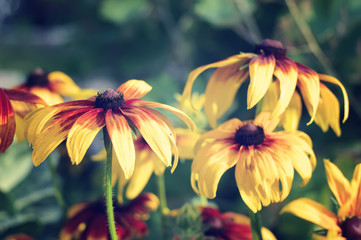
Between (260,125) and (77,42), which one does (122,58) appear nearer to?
(77,42)

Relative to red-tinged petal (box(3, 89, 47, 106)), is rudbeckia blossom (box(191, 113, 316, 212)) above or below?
below

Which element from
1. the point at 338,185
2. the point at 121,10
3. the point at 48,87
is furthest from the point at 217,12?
the point at 338,185

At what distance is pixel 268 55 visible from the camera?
0.38 metres

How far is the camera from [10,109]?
35 centimetres

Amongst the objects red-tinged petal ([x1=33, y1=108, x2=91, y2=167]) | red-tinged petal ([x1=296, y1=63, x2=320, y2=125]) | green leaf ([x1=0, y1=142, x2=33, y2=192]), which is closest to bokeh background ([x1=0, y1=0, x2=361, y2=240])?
green leaf ([x1=0, y1=142, x2=33, y2=192])

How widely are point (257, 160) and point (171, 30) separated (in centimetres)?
79

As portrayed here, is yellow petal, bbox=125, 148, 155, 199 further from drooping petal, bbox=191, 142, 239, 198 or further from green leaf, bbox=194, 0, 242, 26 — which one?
green leaf, bbox=194, 0, 242, 26

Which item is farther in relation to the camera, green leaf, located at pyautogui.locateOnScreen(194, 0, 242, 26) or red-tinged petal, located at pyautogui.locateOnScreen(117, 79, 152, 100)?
green leaf, located at pyautogui.locateOnScreen(194, 0, 242, 26)

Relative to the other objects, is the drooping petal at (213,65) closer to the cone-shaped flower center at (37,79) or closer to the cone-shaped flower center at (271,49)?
the cone-shaped flower center at (271,49)

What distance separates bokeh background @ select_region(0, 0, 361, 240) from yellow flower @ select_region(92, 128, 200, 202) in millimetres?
161

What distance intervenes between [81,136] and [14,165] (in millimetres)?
424

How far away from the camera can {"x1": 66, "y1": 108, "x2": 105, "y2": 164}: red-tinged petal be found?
0.30 metres

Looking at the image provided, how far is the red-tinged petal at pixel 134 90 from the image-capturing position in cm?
37

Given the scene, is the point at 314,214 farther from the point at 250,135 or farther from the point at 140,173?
the point at 140,173
